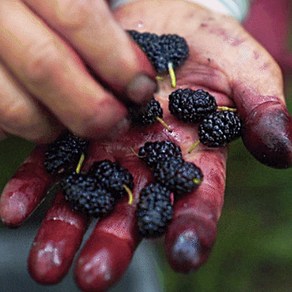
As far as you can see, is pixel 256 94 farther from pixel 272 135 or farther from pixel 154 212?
pixel 154 212

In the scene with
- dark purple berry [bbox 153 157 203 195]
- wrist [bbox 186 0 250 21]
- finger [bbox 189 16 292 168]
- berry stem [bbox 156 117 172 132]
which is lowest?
wrist [bbox 186 0 250 21]

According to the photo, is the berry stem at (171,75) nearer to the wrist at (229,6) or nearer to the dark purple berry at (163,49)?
the dark purple berry at (163,49)

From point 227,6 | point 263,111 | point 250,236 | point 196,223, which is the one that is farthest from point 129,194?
point 250,236

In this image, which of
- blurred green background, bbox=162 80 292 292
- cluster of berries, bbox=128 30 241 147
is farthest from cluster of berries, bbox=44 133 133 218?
blurred green background, bbox=162 80 292 292

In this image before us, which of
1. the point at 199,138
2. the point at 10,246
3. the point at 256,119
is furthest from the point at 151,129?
the point at 10,246

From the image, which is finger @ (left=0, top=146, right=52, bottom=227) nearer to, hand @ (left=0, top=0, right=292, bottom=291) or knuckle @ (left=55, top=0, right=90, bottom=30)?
hand @ (left=0, top=0, right=292, bottom=291)

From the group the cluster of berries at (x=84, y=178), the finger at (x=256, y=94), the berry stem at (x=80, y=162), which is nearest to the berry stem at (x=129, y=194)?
the cluster of berries at (x=84, y=178)

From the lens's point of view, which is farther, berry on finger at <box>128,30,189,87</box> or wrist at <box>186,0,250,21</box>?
wrist at <box>186,0,250,21</box>
